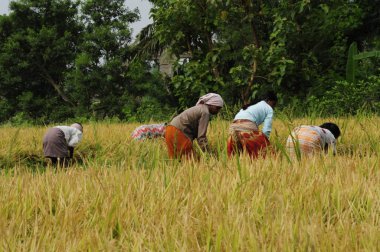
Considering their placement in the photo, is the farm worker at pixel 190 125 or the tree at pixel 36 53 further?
the tree at pixel 36 53

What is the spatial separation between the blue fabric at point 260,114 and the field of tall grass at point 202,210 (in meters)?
2.00

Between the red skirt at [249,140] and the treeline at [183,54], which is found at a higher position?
the treeline at [183,54]

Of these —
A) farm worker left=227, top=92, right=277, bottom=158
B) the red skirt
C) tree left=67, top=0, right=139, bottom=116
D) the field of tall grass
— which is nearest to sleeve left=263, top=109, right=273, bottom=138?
farm worker left=227, top=92, right=277, bottom=158

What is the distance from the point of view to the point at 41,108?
16.0 metres

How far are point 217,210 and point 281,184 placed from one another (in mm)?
630

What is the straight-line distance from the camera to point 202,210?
5.83 feet

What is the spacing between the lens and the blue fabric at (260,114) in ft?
15.9

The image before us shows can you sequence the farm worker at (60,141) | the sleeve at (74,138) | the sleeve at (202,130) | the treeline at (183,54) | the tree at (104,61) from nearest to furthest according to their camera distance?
the sleeve at (202,130)
the farm worker at (60,141)
the sleeve at (74,138)
the treeline at (183,54)
the tree at (104,61)

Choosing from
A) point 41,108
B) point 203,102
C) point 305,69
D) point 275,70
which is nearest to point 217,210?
point 203,102

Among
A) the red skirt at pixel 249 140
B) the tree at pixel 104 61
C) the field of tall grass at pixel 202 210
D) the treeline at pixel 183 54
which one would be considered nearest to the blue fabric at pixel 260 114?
the red skirt at pixel 249 140

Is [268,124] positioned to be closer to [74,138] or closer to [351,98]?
[74,138]

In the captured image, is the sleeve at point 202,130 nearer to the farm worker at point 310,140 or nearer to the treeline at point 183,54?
the farm worker at point 310,140

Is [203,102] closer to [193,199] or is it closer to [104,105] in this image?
[193,199]

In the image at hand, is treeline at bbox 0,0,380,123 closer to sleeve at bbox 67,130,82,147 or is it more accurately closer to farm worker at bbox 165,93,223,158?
farm worker at bbox 165,93,223,158
